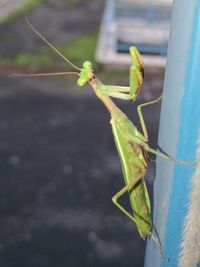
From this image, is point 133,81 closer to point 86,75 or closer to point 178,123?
point 86,75

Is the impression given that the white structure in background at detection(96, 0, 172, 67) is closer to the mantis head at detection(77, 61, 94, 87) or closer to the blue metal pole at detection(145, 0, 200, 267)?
the mantis head at detection(77, 61, 94, 87)

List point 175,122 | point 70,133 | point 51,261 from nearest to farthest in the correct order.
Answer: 1. point 175,122
2. point 51,261
3. point 70,133

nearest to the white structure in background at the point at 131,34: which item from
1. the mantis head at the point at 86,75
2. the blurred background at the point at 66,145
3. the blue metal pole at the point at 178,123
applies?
the blurred background at the point at 66,145

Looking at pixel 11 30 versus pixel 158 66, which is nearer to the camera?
pixel 158 66

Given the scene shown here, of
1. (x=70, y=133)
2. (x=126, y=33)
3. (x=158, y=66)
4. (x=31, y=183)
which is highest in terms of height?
(x=126, y=33)

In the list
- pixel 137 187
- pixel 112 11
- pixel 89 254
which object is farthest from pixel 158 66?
pixel 137 187

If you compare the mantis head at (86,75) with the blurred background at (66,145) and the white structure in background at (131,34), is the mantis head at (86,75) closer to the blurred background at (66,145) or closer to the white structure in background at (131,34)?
the blurred background at (66,145)

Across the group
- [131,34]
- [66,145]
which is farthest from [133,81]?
[131,34]

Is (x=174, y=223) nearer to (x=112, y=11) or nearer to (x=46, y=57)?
(x=46, y=57)
